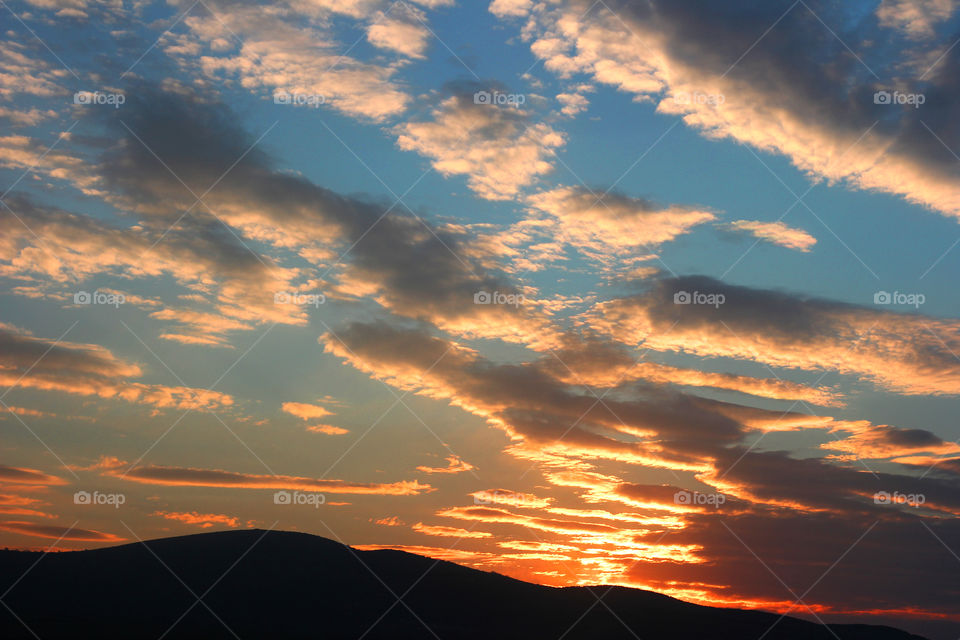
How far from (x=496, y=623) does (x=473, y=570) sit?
36504 millimetres

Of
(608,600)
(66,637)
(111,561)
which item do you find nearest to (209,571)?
(111,561)

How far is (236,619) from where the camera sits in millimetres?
124125

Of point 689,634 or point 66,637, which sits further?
point 689,634

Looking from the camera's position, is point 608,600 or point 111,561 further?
point 608,600

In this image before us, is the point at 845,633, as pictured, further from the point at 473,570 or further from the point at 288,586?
the point at 288,586

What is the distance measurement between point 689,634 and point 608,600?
24.7m

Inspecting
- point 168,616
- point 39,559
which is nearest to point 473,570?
point 168,616

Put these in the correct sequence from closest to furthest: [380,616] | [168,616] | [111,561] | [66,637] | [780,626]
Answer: [66,637] < [168,616] < [380,616] < [111,561] < [780,626]

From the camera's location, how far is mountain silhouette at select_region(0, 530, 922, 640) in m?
117

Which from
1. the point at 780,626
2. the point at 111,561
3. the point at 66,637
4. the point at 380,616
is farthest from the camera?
the point at 780,626

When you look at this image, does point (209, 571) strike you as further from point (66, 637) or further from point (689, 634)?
point (689, 634)

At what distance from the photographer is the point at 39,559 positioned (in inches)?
5723

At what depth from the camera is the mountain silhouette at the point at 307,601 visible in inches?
4619

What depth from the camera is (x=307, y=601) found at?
13800cm
